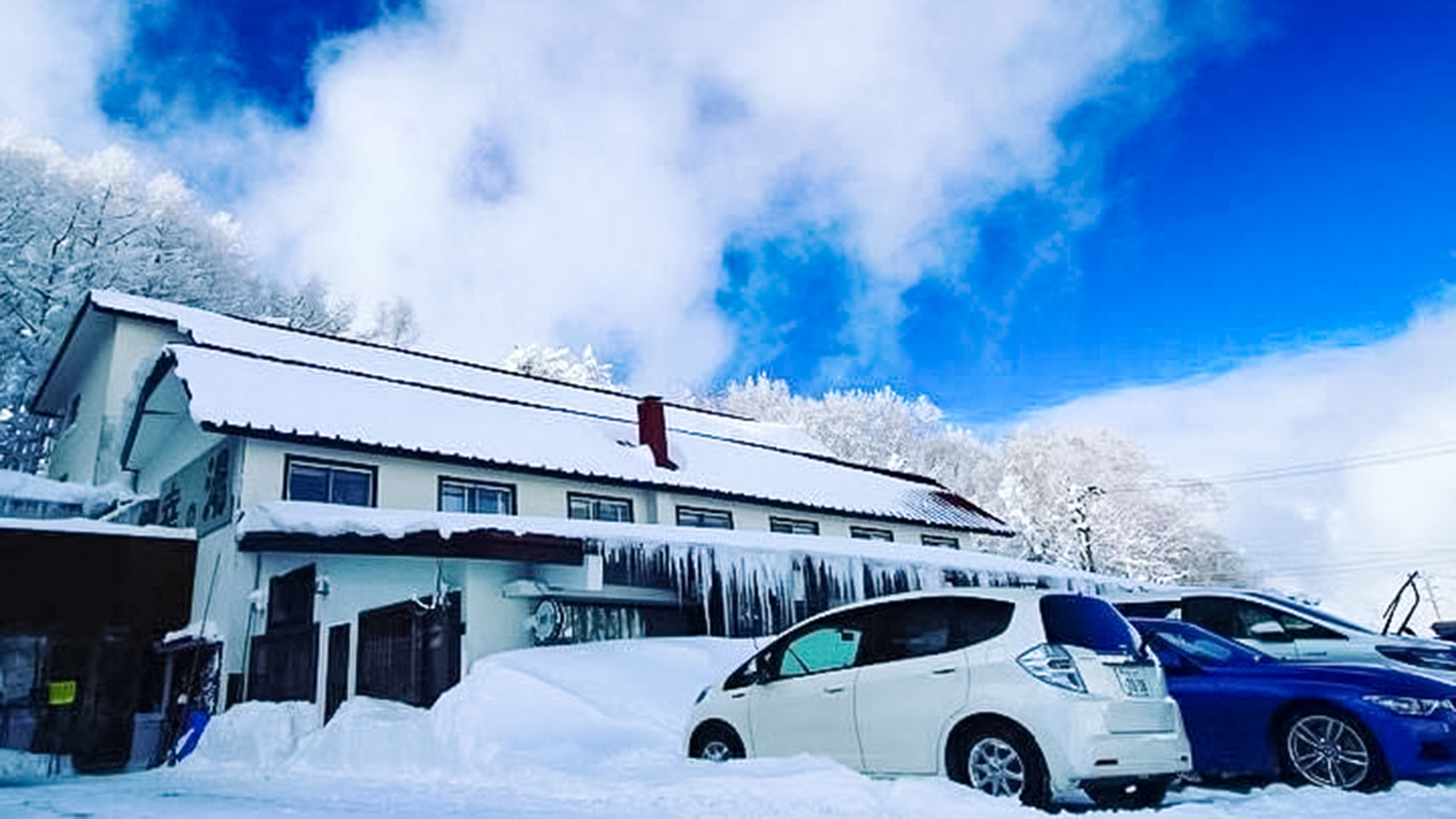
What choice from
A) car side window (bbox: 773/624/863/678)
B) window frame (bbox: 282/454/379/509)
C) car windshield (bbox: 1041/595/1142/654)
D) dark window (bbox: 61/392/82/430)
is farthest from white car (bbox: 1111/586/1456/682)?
dark window (bbox: 61/392/82/430)

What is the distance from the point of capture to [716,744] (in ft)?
25.7

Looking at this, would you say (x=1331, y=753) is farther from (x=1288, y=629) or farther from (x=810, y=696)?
(x=810, y=696)

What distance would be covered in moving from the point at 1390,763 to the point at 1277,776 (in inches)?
33.8

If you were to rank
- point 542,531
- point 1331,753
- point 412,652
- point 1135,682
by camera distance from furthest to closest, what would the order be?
point 542,531 < point 412,652 < point 1331,753 < point 1135,682

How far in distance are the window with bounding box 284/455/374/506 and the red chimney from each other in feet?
22.1

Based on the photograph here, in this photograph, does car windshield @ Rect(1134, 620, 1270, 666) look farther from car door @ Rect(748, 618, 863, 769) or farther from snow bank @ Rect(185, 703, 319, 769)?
snow bank @ Rect(185, 703, 319, 769)

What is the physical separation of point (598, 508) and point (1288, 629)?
12.8 meters

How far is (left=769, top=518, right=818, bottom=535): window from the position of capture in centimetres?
2197

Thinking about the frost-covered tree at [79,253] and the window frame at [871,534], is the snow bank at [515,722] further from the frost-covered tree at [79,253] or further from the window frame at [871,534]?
the frost-covered tree at [79,253]

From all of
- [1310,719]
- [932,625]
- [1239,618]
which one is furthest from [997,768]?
[1239,618]

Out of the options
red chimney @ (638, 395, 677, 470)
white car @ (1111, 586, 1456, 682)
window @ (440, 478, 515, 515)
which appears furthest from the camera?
red chimney @ (638, 395, 677, 470)

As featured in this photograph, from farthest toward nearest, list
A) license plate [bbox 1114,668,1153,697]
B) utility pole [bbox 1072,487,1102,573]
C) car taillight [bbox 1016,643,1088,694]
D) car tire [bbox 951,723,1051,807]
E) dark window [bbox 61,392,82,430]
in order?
1. utility pole [bbox 1072,487,1102,573]
2. dark window [bbox 61,392,82,430]
3. license plate [bbox 1114,668,1153,697]
4. car taillight [bbox 1016,643,1088,694]
5. car tire [bbox 951,723,1051,807]

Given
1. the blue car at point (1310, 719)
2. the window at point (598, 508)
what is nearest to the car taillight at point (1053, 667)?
the blue car at point (1310, 719)

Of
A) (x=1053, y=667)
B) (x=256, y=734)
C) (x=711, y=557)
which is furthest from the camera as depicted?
(x=711, y=557)
